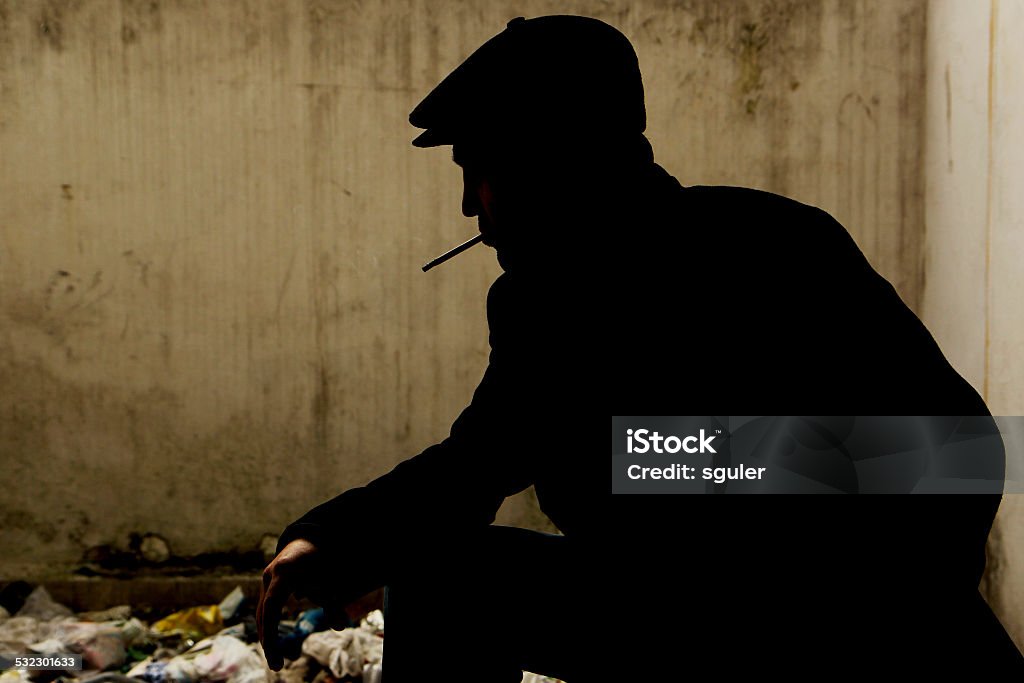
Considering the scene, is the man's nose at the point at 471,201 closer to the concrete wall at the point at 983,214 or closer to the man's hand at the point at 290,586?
the man's hand at the point at 290,586

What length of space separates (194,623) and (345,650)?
0.78 m

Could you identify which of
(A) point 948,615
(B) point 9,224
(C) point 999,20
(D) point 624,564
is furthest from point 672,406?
(B) point 9,224

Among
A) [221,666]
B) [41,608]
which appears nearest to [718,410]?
[221,666]

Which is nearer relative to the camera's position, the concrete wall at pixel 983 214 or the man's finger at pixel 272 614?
the man's finger at pixel 272 614

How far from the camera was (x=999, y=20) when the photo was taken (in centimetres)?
283

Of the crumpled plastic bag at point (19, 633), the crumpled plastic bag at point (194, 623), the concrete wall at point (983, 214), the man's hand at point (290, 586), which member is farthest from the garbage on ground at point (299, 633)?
the concrete wall at point (983, 214)

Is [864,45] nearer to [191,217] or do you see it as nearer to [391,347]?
[391,347]

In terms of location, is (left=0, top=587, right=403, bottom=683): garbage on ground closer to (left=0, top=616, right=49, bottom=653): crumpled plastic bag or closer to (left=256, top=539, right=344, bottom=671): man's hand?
(left=0, top=616, right=49, bottom=653): crumpled plastic bag

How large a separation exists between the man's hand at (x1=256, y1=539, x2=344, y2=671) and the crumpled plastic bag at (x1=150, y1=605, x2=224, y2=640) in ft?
6.70

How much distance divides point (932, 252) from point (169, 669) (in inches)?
122

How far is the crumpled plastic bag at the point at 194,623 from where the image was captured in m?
3.45

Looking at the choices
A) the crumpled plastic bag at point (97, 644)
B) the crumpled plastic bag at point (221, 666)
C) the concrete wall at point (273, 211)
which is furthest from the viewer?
the concrete wall at point (273, 211)

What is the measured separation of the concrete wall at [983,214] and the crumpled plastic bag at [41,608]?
3380 mm

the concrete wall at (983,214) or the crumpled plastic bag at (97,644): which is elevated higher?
the concrete wall at (983,214)
